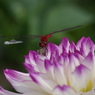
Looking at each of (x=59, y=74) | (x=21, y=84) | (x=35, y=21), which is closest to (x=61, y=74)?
(x=59, y=74)

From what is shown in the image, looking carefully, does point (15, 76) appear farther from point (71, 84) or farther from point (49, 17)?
point (49, 17)

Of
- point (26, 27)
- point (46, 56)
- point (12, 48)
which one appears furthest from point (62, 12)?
point (46, 56)

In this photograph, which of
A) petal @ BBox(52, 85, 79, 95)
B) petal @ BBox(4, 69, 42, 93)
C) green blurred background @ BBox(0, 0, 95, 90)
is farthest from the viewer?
green blurred background @ BBox(0, 0, 95, 90)

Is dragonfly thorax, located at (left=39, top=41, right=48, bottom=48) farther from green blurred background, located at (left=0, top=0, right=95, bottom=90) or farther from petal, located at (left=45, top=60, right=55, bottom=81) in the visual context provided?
green blurred background, located at (left=0, top=0, right=95, bottom=90)

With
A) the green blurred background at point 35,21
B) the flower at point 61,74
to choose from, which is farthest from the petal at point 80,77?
the green blurred background at point 35,21

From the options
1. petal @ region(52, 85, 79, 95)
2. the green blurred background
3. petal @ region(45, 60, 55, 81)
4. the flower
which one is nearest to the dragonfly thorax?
the flower

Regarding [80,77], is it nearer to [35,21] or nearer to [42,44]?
[42,44]
